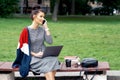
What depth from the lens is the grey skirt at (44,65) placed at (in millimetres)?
7668

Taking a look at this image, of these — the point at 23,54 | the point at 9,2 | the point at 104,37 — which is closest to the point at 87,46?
the point at 104,37

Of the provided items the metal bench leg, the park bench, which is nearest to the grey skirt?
the park bench

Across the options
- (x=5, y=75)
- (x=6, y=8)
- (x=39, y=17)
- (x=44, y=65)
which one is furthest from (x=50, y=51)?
Answer: (x=6, y=8)

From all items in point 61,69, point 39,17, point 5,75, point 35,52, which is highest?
point 39,17

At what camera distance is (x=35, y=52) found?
7.94 metres

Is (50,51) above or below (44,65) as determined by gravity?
above

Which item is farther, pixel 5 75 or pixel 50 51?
pixel 5 75

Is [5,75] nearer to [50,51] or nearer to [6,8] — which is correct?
[50,51]

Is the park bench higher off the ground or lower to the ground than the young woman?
lower

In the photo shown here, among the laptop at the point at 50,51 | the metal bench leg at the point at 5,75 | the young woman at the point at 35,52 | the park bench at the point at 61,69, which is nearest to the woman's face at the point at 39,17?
the young woman at the point at 35,52

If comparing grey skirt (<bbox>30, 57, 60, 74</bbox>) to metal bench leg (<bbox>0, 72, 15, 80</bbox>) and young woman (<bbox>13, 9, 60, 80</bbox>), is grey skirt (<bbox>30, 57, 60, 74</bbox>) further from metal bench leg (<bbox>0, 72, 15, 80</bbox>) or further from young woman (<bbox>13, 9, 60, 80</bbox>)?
metal bench leg (<bbox>0, 72, 15, 80</bbox>)

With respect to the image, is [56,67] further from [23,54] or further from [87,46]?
[87,46]

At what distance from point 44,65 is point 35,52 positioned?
344 millimetres

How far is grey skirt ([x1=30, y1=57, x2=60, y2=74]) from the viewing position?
7.67 m
